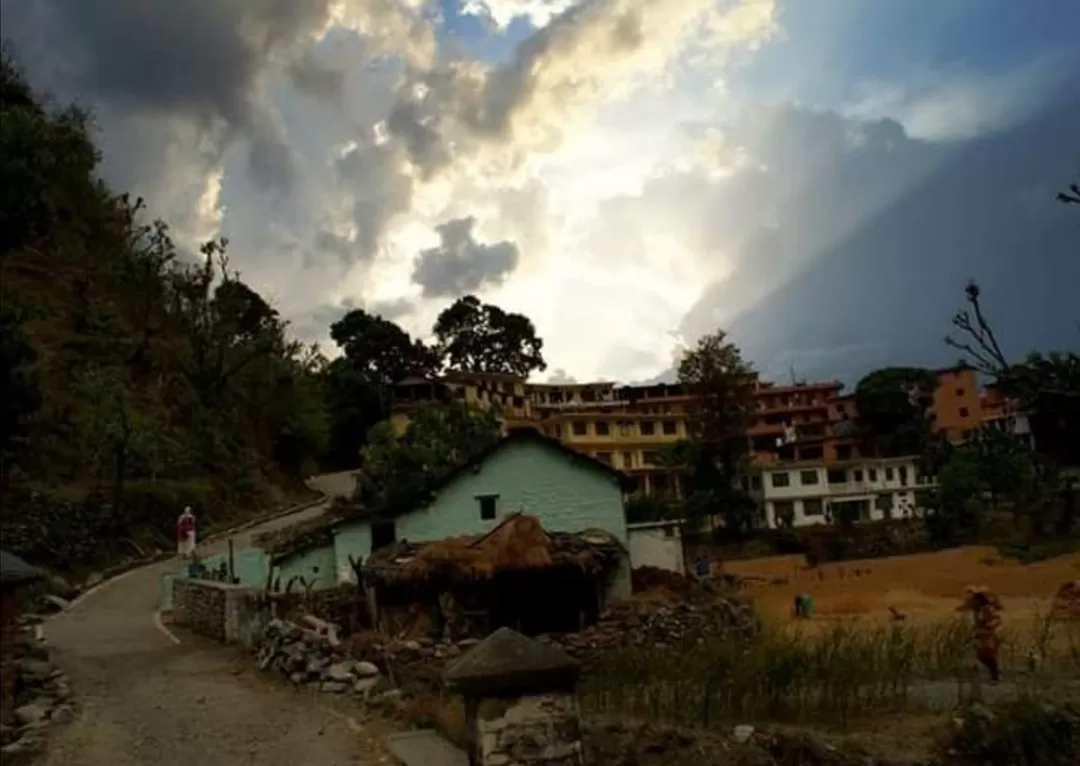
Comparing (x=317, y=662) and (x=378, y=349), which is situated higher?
(x=378, y=349)

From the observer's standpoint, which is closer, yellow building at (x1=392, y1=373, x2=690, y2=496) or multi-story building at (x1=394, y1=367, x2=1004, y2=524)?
multi-story building at (x1=394, y1=367, x2=1004, y2=524)

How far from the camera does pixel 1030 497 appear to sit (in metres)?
54.6

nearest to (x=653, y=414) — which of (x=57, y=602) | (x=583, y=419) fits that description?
(x=583, y=419)

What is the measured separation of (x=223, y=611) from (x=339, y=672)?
539 centimetres

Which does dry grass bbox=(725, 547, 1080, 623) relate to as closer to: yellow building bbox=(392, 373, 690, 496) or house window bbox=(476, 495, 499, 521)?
house window bbox=(476, 495, 499, 521)

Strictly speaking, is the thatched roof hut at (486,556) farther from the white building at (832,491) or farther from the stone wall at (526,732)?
the white building at (832,491)

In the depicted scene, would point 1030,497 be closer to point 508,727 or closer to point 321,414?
point 321,414

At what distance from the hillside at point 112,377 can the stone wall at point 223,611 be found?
10025 mm

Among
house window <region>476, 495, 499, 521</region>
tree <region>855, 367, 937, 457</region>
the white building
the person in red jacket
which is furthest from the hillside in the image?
tree <region>855, 367, 937, 457</region>

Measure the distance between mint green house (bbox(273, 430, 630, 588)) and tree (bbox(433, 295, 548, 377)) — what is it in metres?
52.4

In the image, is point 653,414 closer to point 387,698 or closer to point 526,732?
point 387,698

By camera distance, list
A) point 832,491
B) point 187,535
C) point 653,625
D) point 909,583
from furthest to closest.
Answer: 1. point 832,491
2. point 909,583
3. point 187,535
4. point 653,625

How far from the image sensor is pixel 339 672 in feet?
45.9

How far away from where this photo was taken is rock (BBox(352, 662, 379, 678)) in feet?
45.7
